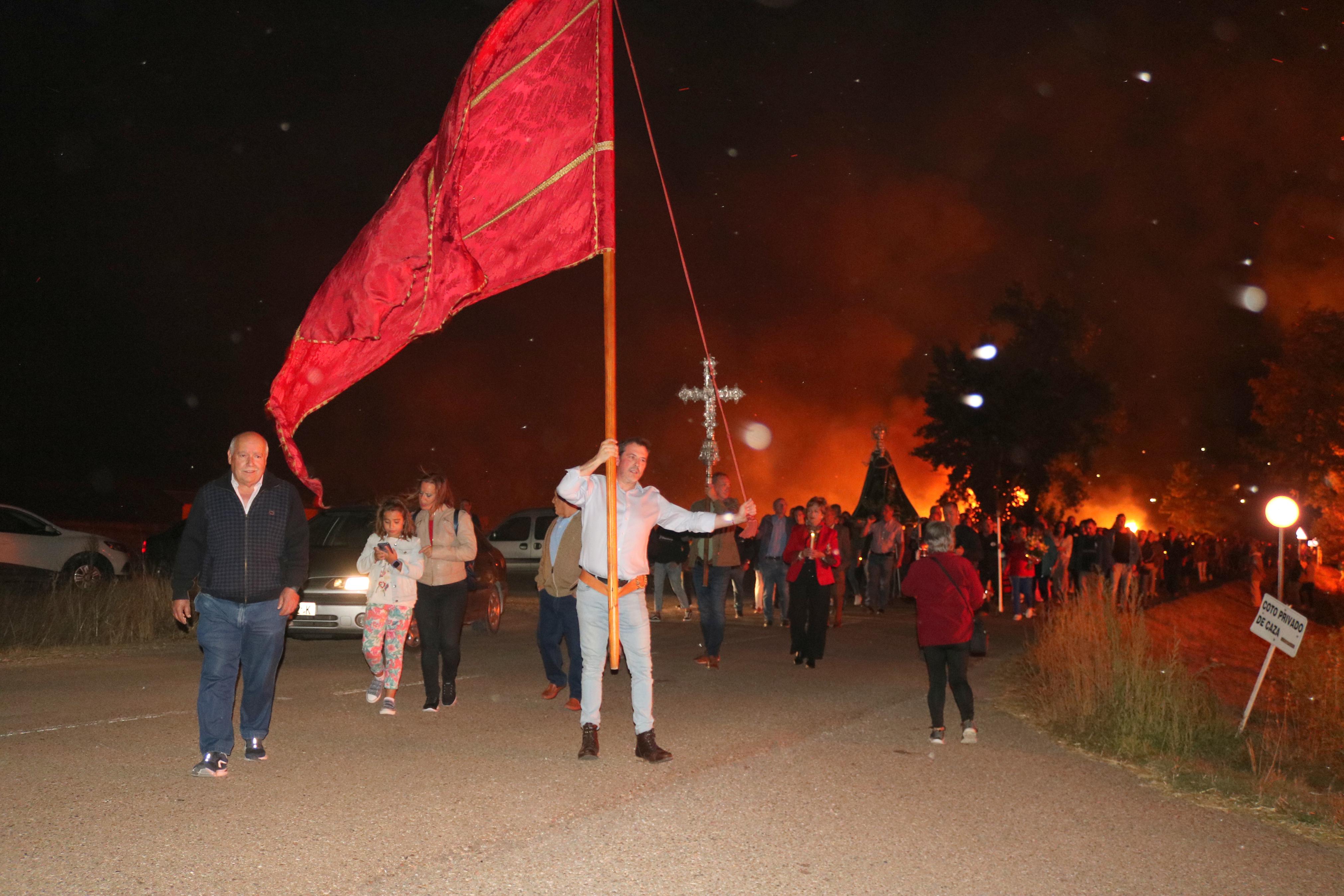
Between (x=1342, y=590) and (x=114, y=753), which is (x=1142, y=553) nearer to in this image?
(x=1342, y=590)

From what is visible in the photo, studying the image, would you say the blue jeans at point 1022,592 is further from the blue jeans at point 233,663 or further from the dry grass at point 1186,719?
the blue jeans at point 233,663

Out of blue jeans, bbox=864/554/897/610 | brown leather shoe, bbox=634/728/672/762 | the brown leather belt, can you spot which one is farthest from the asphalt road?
blue jeans, bbox=864/554/897/610

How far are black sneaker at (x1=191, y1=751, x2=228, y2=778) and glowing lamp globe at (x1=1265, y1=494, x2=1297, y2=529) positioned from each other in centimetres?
1236

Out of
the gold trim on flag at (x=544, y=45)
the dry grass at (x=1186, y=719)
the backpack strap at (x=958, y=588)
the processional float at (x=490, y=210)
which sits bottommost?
the dry grass at (x=1186, y=719)

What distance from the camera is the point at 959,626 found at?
25.5 feet

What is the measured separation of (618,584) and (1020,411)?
51117 millimetres

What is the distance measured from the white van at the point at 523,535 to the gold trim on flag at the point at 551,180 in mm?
19282

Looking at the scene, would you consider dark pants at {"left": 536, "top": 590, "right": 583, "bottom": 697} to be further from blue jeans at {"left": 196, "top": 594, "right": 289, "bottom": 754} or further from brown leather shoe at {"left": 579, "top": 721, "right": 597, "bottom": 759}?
blue jeans at {"left": 196, "top": 594, "right": 289, "bottom": 754}

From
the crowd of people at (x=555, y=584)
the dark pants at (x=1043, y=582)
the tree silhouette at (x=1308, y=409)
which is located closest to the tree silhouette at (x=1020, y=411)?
the tree silhouette at (x=1308, y=409)

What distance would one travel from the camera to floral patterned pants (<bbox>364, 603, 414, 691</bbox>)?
27.7 ft

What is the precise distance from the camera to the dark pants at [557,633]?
29.6 ft

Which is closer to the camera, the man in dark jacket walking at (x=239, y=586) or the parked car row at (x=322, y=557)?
the man in dark jacket walking at (x=239, y=586)

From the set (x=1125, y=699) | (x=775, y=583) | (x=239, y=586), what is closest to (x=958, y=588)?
(x=1125, y=699)

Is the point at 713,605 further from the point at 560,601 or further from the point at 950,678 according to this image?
the point at 950,678
